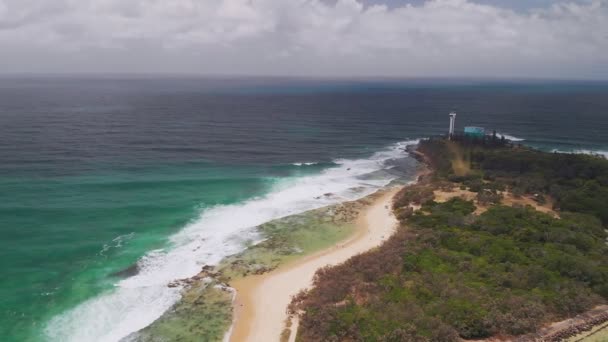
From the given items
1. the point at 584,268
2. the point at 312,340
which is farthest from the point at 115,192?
the point at 584,268

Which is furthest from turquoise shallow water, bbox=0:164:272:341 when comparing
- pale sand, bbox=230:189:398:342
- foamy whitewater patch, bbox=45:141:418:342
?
pale sand, bbox=230:189:398:342

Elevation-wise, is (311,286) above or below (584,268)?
below

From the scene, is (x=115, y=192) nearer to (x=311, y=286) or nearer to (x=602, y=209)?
(x=311, y=286)

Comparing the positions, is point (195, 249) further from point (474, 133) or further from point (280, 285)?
point (474, 133)

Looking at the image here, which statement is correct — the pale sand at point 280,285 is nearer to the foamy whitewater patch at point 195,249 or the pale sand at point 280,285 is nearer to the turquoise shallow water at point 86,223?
the foamy whitewater patch at point 195,249

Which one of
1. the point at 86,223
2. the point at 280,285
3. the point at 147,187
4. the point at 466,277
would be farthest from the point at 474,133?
the point at 86,223

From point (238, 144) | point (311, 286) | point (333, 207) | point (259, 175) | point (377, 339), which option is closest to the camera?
point (377, 339)
